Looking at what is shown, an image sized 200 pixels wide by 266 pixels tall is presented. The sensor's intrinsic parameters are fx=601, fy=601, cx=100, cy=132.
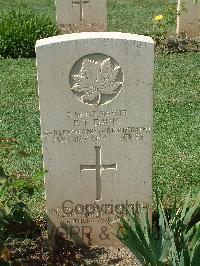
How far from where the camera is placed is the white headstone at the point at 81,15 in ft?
32.6

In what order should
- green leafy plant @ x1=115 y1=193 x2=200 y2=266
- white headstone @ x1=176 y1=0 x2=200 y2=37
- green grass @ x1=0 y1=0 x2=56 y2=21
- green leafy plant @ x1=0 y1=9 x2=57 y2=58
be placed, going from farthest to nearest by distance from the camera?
green grass @ x1=0 y1=0 x2=56 y2=21 → white headstone @ x1=176 y1=0 x2=200 y2=37 → green leafy plant @ x1=0 y1=9 x2=57 y2=58 → green leafy plant @ x1=115 y1=193 x2=200 y2=266

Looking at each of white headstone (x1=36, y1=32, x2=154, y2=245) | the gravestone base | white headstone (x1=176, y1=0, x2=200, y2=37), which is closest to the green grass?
the gravestone base

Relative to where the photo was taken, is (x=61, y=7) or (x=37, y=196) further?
(x=61, y=7)

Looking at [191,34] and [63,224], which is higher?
[191,34]

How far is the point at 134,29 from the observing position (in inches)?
455

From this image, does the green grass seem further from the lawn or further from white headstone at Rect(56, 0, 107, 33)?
the lawn

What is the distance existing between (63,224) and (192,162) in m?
1.93

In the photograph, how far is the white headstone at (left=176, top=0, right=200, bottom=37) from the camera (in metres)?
10.3

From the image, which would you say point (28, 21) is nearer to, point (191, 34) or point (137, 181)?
point (191, 34)

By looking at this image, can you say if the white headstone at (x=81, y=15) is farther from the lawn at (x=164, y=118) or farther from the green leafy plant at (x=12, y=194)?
the green leafy plant at (x=12, y=194)

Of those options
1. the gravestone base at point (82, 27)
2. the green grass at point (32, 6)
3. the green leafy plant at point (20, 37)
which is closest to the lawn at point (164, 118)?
the green leafy plant at point (20, 37)

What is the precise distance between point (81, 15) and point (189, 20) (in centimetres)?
190

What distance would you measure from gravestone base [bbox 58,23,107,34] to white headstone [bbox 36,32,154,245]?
20.3 feet

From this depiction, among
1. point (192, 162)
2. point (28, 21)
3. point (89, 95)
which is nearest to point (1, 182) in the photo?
point (89, 95)
